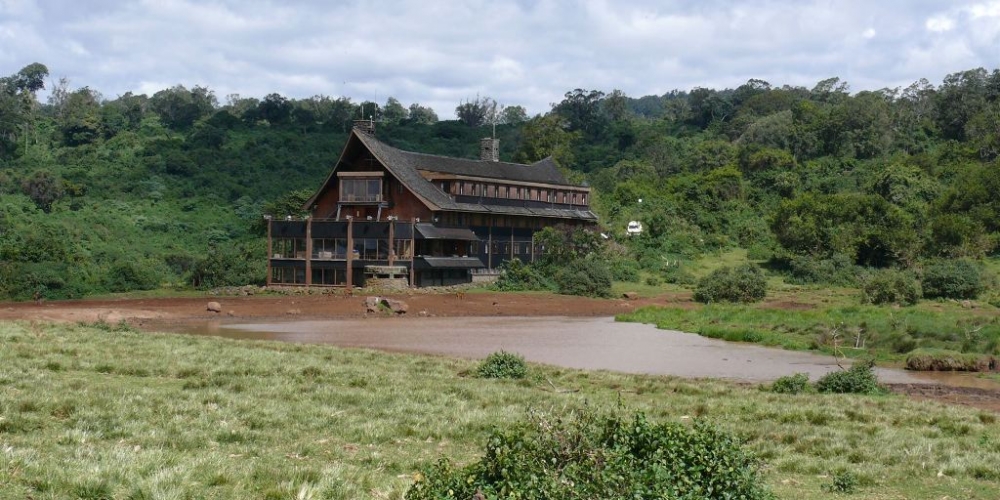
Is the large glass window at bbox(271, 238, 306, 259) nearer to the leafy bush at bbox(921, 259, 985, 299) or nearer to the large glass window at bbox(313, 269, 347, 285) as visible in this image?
the large glass window at bbox(313, 269, 347, 285)

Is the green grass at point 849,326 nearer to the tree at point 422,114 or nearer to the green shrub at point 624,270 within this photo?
the green shrub at point 624,270

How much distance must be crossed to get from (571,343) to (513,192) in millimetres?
36432

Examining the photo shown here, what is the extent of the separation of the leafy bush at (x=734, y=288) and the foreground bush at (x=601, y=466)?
42243mm

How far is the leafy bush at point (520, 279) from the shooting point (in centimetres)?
6022

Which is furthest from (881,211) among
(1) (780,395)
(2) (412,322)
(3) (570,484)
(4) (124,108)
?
(4) (124,108)

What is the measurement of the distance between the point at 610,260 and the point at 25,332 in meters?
42.5

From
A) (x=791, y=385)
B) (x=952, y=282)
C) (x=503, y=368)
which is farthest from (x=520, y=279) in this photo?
(x=791, y=385)

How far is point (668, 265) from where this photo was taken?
6600cm

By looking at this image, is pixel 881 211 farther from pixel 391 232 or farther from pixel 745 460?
pixel 745 460

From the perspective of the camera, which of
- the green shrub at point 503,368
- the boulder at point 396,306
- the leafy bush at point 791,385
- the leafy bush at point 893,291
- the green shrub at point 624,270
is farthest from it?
the green shrub at point 624,270

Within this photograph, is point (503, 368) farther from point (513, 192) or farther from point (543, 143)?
point (543, 143)

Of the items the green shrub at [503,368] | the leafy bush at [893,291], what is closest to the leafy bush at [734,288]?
the leafy bush at [893,291]

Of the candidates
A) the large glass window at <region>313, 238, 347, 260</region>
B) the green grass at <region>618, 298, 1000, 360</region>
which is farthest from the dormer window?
the green grass at <region>618, 298, 1000, 360</region>

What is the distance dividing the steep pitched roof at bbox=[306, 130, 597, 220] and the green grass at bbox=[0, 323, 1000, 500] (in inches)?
1580
